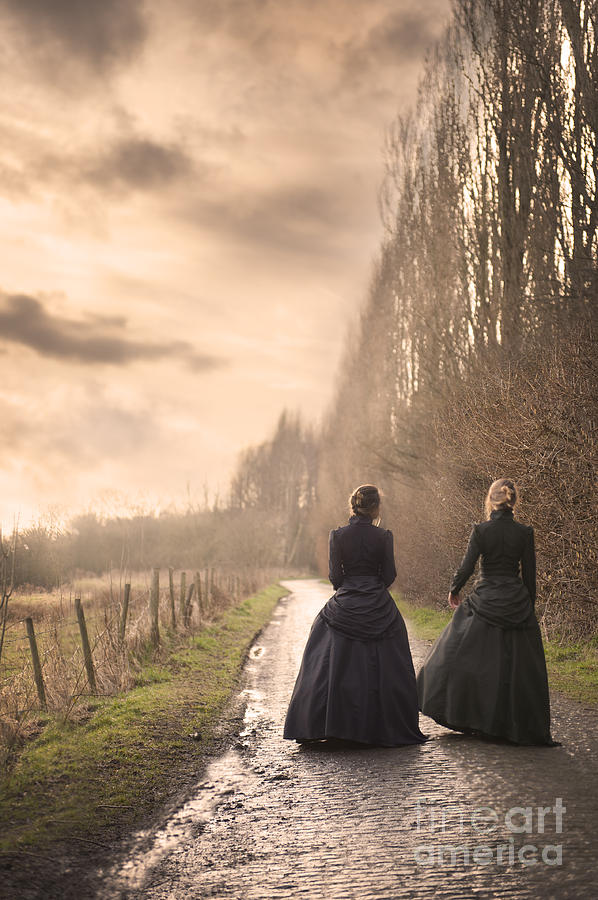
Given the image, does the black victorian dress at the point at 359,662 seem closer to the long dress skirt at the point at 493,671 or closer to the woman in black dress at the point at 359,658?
the woman in black dress at the point at 359,658

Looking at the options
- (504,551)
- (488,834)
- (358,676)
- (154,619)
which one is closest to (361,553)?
(358,676)

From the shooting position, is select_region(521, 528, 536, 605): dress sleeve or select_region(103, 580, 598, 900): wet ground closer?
select_region(103, 580, 598, 900): wet ground

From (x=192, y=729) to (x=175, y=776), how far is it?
5.58 feet

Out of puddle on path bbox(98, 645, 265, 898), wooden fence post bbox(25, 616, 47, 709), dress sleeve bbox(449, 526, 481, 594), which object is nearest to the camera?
puddle on path bbox(98, 645, 265, 898)

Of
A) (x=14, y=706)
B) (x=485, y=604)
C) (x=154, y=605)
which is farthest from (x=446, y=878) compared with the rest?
(x=154, y=605)

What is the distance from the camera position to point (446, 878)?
3.85m

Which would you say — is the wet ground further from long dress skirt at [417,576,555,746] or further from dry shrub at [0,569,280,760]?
dry shrub at [0,569,280,760]

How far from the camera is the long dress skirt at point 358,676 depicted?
6574 mm

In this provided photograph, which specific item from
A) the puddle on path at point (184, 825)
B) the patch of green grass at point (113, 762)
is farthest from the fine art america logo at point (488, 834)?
the patch of green grass at point (113, 762)

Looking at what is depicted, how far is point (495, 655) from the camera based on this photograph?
6.67 meters

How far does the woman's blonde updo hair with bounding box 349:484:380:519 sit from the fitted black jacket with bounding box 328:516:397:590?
0.11 metres

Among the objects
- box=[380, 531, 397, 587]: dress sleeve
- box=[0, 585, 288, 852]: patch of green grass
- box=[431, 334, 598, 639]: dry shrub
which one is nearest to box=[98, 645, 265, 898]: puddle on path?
box=[0, 585, 288, 852]: patch of green grass

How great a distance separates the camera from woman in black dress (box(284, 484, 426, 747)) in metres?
6.59

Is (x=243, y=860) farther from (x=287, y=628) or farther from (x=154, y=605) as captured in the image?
(x=287, y=628)
